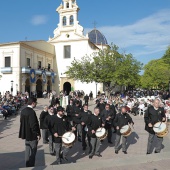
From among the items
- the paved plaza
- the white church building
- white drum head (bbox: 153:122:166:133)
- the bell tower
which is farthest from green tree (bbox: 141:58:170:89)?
white drum head (bbox: 153:122:166:133)

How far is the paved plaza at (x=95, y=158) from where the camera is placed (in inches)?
239

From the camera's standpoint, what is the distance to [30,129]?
20.1 feet

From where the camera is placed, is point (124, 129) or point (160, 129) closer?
point (160, 129)

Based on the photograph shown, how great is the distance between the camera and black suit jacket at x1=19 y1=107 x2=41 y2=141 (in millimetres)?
6074

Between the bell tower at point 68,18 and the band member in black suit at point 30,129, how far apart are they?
40666 mm

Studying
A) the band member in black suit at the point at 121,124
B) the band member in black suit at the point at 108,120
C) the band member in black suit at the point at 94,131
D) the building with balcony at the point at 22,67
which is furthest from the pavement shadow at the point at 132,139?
the building with balcony at the point at 22,67

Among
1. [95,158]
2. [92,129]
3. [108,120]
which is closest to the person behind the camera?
[95,158]

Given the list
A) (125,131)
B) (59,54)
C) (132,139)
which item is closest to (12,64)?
(59,54)

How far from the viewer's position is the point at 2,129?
42.9ft

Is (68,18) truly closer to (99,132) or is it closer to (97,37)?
(97,37)

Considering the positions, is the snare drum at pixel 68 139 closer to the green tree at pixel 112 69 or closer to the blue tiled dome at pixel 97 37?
the green tree at pixel 112 69

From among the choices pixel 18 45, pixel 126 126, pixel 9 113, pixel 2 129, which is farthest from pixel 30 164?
pixel 18 45

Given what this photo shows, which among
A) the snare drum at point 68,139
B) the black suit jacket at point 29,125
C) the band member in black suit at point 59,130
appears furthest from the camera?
the band member in black suit at point 59,130

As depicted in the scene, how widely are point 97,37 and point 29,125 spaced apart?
189 feet
